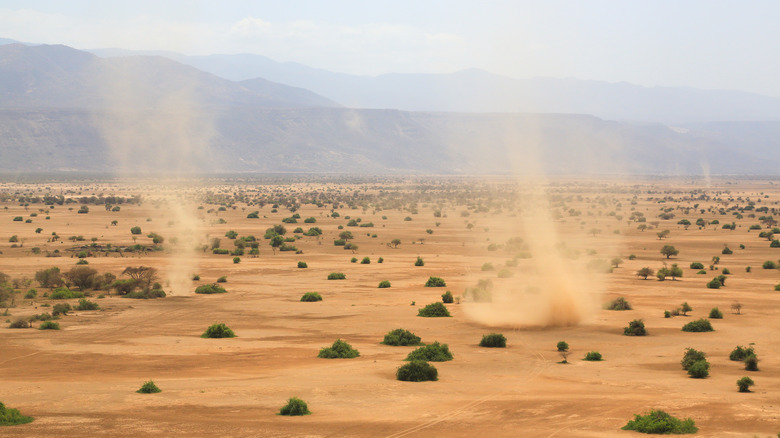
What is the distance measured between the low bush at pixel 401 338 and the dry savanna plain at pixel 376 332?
338 mm

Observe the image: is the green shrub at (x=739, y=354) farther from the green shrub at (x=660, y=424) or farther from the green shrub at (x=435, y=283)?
the green shrub at (x=435, y=283)

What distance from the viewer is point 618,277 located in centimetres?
5050

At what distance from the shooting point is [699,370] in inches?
971

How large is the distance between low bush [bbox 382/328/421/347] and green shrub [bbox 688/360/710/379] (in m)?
9.17

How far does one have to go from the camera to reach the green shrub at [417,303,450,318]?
3659 cm

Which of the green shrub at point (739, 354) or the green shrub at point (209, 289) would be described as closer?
the green shrub at point (739, 354)

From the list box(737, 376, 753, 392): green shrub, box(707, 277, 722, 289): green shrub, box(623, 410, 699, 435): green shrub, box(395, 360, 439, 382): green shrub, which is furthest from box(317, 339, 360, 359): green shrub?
box(707, 277, 722, 289): green shrub

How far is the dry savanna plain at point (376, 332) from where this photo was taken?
20.5 m

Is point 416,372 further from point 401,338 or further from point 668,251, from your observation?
point 668,251

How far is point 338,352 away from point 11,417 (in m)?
10.7

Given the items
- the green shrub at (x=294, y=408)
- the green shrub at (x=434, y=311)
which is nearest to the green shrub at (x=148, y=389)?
the green shrub at (x=294, y=408)

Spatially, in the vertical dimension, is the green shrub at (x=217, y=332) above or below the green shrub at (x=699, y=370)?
below

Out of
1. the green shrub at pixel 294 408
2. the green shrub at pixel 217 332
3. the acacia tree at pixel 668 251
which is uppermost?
the acacia tree at pixel 668 251

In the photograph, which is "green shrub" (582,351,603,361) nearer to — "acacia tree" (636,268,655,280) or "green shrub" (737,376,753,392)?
"green shrub" (737,376,753,392)
